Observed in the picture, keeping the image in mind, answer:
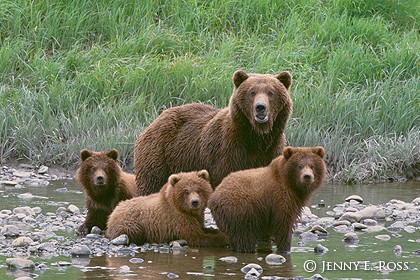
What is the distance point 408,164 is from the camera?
42.6 feet

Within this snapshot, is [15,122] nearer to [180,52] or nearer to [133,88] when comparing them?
[133,88]

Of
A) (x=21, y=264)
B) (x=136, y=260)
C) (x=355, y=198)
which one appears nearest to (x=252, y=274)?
(x=136, y=260)

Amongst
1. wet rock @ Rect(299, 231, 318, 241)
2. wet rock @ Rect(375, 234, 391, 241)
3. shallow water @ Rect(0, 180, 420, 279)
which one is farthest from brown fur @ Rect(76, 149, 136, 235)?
wet rock @ Rect(375, 234, 391, 241)

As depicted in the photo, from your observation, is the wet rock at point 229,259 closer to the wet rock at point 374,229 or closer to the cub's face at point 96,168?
the cub's face at point 96,168

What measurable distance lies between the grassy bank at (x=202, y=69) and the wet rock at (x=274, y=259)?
191 inches

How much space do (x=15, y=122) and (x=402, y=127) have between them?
15.8ft

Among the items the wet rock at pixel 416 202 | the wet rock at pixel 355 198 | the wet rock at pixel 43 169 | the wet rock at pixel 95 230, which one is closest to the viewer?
the wet rock at pixel 95 230

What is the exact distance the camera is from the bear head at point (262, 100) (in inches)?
359

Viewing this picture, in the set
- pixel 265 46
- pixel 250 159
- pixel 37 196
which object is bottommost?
pixel 37 196

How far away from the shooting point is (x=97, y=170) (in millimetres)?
9266

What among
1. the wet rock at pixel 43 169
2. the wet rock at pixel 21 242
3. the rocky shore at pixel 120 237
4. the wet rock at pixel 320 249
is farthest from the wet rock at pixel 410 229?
the wet rock at pixel 43 169

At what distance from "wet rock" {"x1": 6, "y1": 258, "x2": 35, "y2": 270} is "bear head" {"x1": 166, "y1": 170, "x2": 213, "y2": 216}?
4.96 ft

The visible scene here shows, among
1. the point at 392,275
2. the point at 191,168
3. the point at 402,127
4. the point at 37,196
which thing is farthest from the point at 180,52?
the point at 392,275

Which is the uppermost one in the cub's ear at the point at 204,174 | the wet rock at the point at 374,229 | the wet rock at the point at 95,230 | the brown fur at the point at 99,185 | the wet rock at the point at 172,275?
the cub's ear at the point at 204,174
